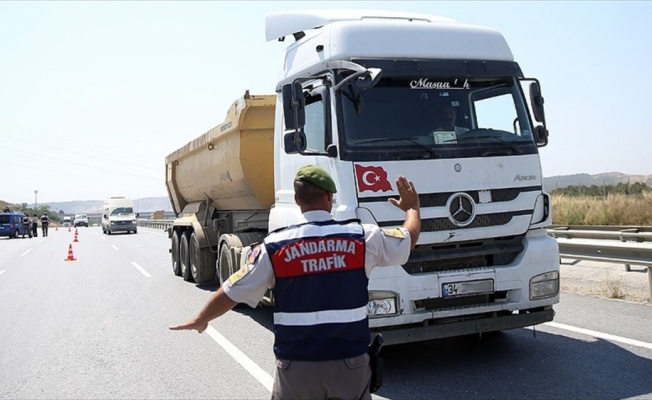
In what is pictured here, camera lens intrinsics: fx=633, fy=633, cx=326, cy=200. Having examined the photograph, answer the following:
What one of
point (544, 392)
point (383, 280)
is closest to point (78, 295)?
point (383, 280)

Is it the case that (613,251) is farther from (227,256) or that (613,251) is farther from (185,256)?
(185,256)

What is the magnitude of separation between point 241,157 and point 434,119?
356cm

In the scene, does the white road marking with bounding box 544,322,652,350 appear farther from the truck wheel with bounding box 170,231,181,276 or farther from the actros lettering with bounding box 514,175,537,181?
the truck wheel with bounding box 170,231,181,276

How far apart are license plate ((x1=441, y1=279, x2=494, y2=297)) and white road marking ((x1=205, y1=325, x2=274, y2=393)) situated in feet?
5.58

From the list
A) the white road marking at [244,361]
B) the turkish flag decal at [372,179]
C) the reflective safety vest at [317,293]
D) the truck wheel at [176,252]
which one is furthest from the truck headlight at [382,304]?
the truck wheel at [176,252]

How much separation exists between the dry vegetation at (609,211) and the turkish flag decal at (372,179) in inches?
630

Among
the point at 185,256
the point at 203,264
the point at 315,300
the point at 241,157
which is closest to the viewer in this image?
the point at 315,300

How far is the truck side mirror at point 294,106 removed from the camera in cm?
561

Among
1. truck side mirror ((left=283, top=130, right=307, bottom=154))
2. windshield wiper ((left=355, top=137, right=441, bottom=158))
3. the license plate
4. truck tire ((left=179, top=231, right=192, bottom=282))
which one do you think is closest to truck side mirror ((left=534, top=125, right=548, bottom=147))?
windshield wiper ((left=355, top=137, right=441, bottom=158))

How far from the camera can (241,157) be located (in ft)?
28.9

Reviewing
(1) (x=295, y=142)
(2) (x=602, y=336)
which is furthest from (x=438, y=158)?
(2) (x=602, y=336)

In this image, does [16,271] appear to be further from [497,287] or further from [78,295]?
[497,287]

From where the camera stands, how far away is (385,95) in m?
5.90

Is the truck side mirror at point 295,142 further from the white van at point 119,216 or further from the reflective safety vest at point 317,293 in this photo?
the white van at point 119,216
